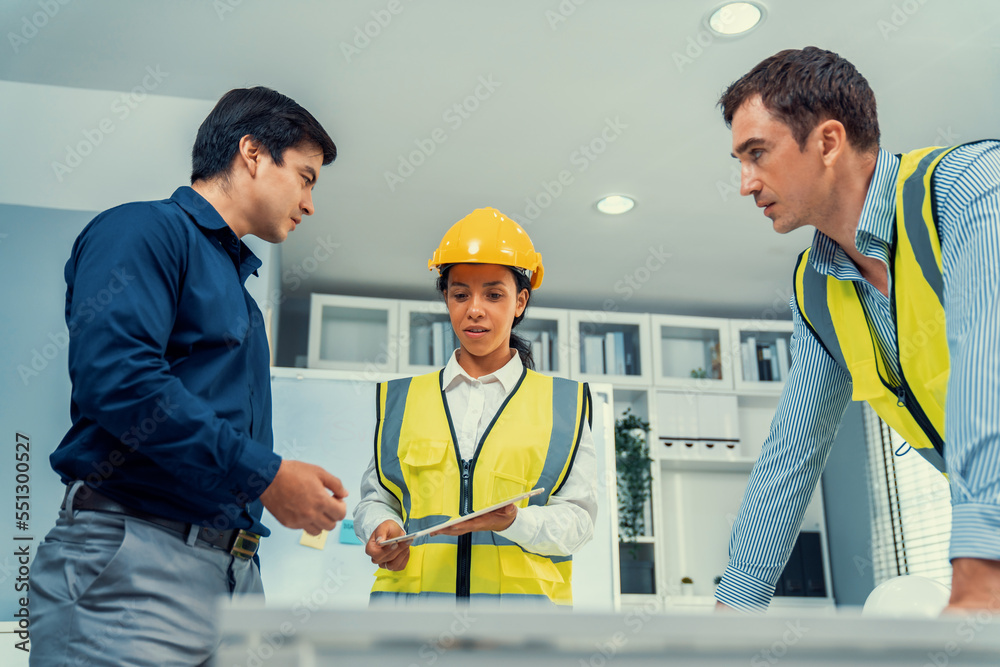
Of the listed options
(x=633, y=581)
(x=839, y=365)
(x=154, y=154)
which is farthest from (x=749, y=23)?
(x=633, y=581)

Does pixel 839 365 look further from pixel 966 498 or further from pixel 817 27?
pixel 817 27

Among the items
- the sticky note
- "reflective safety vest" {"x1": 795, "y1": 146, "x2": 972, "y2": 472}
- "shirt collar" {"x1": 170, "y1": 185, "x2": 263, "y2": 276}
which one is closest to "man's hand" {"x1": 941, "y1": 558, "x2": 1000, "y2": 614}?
"reflective safety vest" {"x1": 795, "y1": 146, "x2": 972, "y2": 472}

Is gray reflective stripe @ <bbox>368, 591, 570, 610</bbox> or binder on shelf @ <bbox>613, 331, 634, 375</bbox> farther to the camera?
binder on shelf @ <bbox>613, 331, 634, 375</bbox>

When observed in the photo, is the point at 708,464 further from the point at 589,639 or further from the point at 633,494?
the point at 589,639

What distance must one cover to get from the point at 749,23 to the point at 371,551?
2277mm

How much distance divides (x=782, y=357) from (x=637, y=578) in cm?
171

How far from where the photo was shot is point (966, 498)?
0.78 m

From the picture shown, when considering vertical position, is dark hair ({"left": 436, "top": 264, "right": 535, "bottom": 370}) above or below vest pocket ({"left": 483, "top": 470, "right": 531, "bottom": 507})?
above

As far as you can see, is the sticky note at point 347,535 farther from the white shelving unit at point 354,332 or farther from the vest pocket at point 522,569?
the vest pocket at point 522,569

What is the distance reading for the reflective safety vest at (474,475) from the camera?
58.8 inches

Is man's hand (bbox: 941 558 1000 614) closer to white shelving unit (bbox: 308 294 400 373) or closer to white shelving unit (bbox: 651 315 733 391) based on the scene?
white shelving unit (bbox: 308 294 400 373)

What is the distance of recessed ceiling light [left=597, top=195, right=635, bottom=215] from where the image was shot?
4.01 meters

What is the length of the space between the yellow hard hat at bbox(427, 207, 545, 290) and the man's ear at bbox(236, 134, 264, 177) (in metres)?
0.43

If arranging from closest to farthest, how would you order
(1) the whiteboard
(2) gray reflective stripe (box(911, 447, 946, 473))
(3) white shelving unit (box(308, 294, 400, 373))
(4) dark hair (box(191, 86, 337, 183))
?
(2) gray reflective stripe (box(911, 447, 946, 473)) → (4) dark hair (box(191, 86, 337, 183)) → (1) the whiteboard → (3) white shelving unit (box(308, 294, 400, 373))
